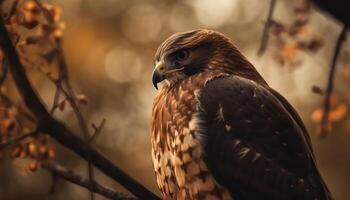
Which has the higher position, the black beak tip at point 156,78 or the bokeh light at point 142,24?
the black beak tip at point 156,78

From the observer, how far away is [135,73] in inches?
622

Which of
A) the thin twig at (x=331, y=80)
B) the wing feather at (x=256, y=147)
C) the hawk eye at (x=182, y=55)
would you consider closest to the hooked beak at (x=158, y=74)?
the hawk eye at (x=182, y=55)

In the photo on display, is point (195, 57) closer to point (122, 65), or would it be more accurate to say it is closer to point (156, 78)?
point (156, 78)

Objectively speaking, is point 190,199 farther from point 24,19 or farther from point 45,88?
point 45,88

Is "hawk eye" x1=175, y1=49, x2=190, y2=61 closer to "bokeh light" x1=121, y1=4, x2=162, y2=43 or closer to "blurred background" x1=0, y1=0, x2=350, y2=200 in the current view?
"blurred background" x1=0, y1=0, x2=350, y2=200

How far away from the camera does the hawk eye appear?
20.7 ft

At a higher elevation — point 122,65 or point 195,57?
point 195,57

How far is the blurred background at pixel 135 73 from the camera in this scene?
13750 millimetres

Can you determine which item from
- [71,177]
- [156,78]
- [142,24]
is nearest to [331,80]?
[71,177]

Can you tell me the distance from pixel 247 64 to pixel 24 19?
218cm

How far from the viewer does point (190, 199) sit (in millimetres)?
5422

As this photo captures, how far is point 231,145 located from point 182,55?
1.03 m

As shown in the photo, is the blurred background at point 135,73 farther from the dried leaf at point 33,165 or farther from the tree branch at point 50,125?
the tree branch at point 50,125

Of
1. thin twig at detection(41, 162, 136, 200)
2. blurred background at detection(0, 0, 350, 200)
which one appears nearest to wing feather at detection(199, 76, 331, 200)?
thin twig at detection(41, 162, 136, 200)
